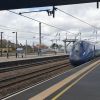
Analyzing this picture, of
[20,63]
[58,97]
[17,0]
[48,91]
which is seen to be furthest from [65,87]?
[20,63]

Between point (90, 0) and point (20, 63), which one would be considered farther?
point (20, 63)

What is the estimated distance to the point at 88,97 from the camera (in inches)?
548

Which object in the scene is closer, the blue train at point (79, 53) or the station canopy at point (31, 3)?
the station canopy at point (31, 3)

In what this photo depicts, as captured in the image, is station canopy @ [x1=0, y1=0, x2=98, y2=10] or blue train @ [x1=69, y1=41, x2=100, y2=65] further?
blue train @ [x1=69, y1=41, x2=100, y2=65]

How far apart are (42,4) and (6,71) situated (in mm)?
9324

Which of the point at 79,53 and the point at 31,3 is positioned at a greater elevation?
the point at 31,3

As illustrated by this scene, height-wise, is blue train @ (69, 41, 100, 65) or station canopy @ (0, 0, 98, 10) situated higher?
station canopy @ (0, 0, 98, 10)

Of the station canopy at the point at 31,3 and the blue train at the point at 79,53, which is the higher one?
the station canopy at the point at 31,3

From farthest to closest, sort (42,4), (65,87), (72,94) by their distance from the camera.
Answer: (42,4), (65,87), (72,94)

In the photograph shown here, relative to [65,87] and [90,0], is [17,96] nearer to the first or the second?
[65,87]

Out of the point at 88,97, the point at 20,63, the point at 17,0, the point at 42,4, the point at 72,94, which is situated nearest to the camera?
the point at 88,97

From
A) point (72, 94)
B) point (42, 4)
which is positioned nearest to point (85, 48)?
point (42, 4)

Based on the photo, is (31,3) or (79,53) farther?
(79,53)

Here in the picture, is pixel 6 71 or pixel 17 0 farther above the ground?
pixel 17 0
